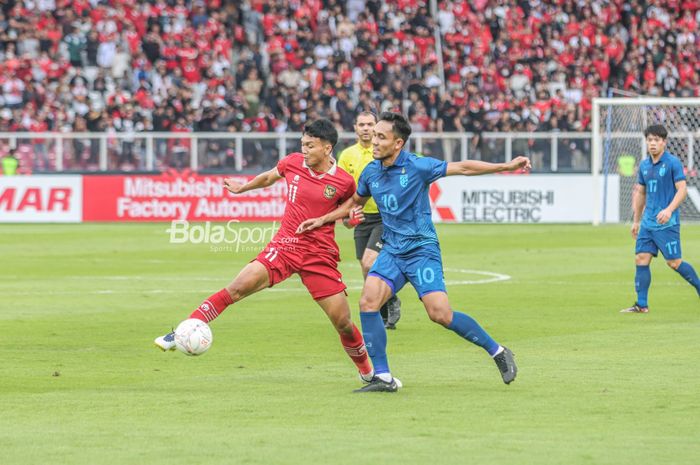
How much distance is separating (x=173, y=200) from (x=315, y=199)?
23.6 m

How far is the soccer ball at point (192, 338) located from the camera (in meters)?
10.0

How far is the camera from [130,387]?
33.3ft

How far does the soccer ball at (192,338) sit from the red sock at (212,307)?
0.62ft

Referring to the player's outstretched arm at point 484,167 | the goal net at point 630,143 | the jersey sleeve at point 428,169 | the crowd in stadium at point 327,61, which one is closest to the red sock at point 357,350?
the jersey sleeve at point 428,169

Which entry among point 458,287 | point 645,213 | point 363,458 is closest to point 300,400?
point 363,458

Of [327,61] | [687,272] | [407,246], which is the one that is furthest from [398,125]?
[327,61]

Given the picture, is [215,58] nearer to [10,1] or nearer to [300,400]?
[10,1]

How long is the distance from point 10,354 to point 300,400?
12.2ft

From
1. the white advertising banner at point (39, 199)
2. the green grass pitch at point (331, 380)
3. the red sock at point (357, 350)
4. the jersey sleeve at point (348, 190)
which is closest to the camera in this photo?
the green grass pitch at point (331, 380)

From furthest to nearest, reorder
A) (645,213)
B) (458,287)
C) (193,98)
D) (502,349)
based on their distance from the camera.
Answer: (193,98) → (458,287) → (645,213) → (502,349)

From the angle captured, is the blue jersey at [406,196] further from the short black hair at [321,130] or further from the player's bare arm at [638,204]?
the player's bare arm at [638,204]

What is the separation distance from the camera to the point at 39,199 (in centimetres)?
3400

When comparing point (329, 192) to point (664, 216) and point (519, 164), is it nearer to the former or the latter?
point (519, 164)

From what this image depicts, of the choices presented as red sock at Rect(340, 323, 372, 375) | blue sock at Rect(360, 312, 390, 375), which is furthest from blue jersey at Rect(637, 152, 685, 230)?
blue sock at Rect(360, 312, 390, 375)
